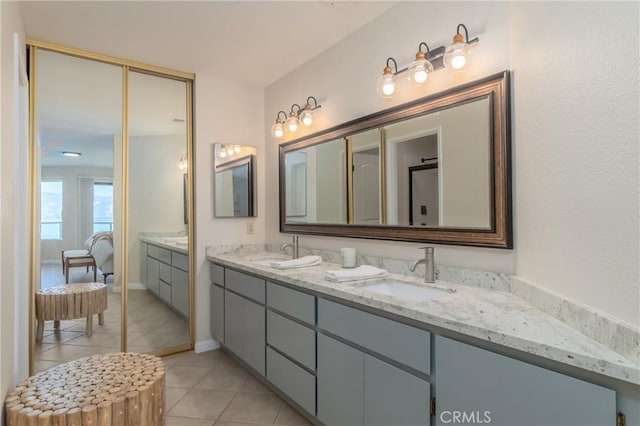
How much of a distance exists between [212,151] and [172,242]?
899 mm

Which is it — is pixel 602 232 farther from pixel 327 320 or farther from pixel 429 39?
pixel 429 39

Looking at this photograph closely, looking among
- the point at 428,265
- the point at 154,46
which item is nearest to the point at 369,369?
the point at 428,265

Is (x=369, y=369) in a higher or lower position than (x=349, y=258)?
lower

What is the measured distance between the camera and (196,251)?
10.2 ft

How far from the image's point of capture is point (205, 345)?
313 centimetres

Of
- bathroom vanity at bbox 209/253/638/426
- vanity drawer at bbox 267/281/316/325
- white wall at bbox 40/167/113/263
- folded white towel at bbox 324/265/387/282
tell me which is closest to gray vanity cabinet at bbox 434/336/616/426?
bathroom vanity at bbox 209/253/638/426

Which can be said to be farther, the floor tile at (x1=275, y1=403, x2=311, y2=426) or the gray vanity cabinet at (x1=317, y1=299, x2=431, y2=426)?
the floor tile at (x1=275, y1=403, x2=311, y2=426)

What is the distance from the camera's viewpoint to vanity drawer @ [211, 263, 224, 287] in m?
2.91

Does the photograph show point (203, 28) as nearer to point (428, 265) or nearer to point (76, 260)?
point (76, 260)

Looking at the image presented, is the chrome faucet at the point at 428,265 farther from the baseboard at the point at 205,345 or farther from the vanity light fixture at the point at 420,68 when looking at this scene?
the baseboard at the point at 205,345

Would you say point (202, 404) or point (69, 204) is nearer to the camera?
point (202, 404)

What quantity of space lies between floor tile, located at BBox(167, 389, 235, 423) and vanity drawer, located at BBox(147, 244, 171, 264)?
1.19 meters

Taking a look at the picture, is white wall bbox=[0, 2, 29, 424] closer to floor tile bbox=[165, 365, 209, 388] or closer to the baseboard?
floor tile bbox=[165, 365, 209, 388]

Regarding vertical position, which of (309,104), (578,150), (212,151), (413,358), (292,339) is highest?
(309,104)
